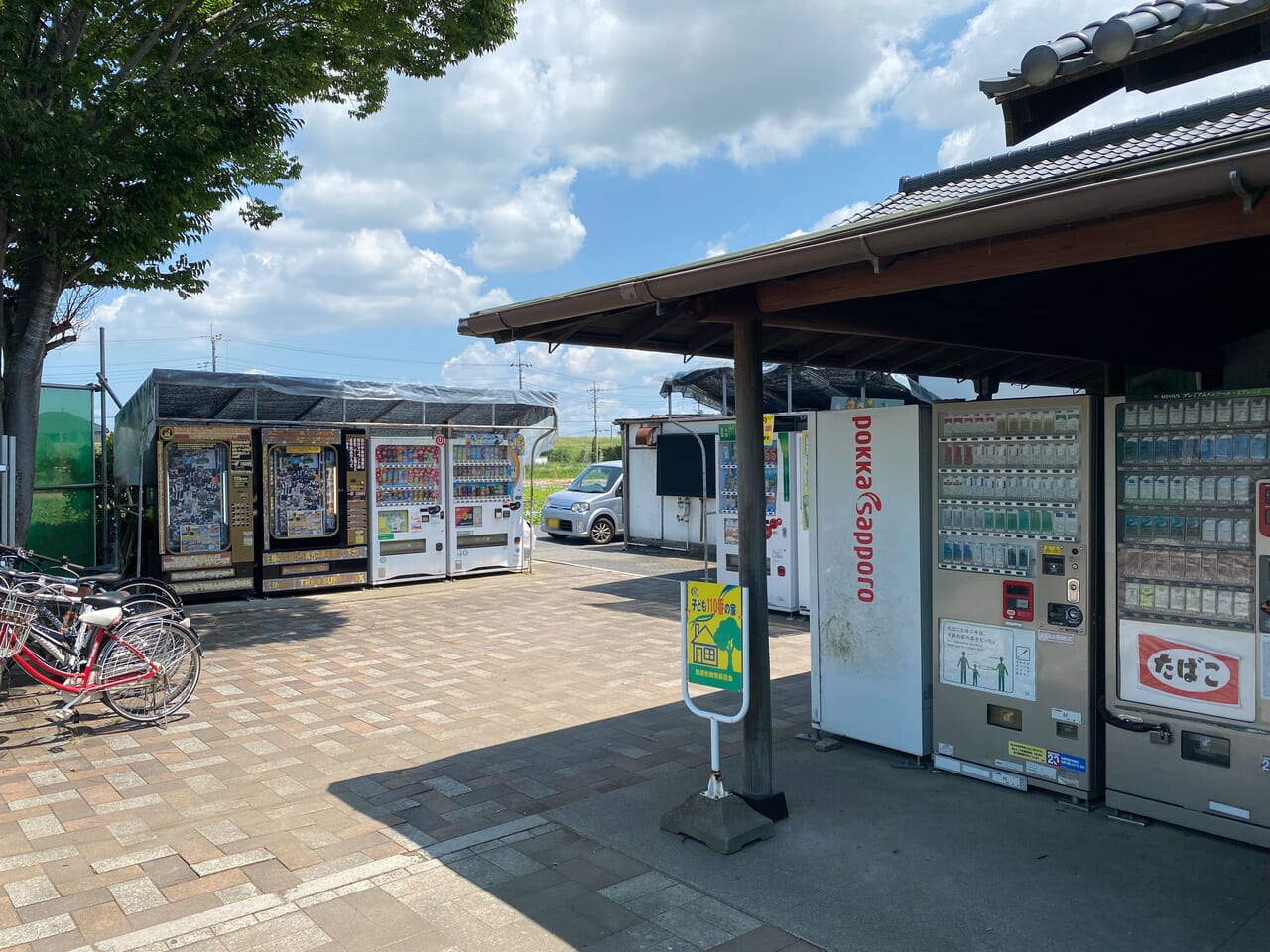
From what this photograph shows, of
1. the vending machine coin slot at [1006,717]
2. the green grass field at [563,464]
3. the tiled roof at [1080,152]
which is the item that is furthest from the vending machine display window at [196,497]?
the green grass field at [563,464]

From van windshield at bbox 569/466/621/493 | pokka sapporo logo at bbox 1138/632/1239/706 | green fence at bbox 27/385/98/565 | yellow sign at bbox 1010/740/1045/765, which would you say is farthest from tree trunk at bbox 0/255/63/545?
van windshield at bbox 569/466/621/493

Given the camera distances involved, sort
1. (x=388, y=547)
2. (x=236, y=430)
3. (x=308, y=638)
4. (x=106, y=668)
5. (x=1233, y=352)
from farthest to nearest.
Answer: (x=388, y=547) → (x=236, y=430) → (x=308, y=638) → (x=1233, y=352) → (x=106, y=668)

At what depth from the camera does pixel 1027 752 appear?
16.5 ft

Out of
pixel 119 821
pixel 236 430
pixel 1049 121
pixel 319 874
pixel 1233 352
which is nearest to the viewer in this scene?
pixel 319 874

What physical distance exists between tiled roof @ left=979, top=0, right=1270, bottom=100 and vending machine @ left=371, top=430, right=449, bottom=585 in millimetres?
9402

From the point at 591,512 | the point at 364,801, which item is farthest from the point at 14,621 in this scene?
the point at 591,512

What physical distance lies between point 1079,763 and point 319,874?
3.99 meters

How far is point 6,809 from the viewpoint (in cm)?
A: 488

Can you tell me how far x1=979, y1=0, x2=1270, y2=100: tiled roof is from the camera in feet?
14.5

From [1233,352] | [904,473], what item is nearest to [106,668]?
[904,473]

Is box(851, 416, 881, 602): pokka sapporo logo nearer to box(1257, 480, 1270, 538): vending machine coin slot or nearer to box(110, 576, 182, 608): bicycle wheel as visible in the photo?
box(1257, 480, 1270, 538): vending machine coin slot

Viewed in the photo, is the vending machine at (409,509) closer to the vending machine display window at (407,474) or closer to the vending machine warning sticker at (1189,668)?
the vending machine display window at (407,474)

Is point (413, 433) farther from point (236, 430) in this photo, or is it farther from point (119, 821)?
point (119, 821)

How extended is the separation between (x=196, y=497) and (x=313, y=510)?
4.79 feet
